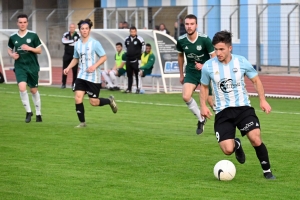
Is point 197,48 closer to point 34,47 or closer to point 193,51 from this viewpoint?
point 193,51

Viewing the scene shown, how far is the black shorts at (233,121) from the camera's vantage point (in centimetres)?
909

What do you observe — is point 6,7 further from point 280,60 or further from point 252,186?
point 252,186

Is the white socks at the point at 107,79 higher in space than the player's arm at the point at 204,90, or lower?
lower

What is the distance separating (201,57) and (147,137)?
166 centimetres

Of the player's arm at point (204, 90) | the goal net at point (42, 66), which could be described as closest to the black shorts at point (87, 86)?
the player's arm at point (204, 90)

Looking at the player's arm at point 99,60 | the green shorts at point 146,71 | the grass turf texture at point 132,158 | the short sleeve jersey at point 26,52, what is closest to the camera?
the grass turf texture at point 132,158

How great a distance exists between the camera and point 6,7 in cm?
4550

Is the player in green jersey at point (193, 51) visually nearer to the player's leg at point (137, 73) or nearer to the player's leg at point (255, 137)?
the player's leg at point (255, 137)

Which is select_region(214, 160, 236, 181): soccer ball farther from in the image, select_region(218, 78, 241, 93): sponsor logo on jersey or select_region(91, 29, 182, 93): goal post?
select_region(91, 29, 182, 93): goal post

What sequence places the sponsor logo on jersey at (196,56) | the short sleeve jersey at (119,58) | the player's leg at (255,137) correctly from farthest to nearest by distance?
the short sleeve jersey at (119,58)
the sponsor logo on jersey at (196,56)
the player's leg at (255,137)

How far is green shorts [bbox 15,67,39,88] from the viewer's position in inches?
597

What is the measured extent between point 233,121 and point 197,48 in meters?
4.19

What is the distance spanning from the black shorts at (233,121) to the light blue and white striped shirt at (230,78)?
70 mm

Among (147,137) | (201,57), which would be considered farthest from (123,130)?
(201,57)
